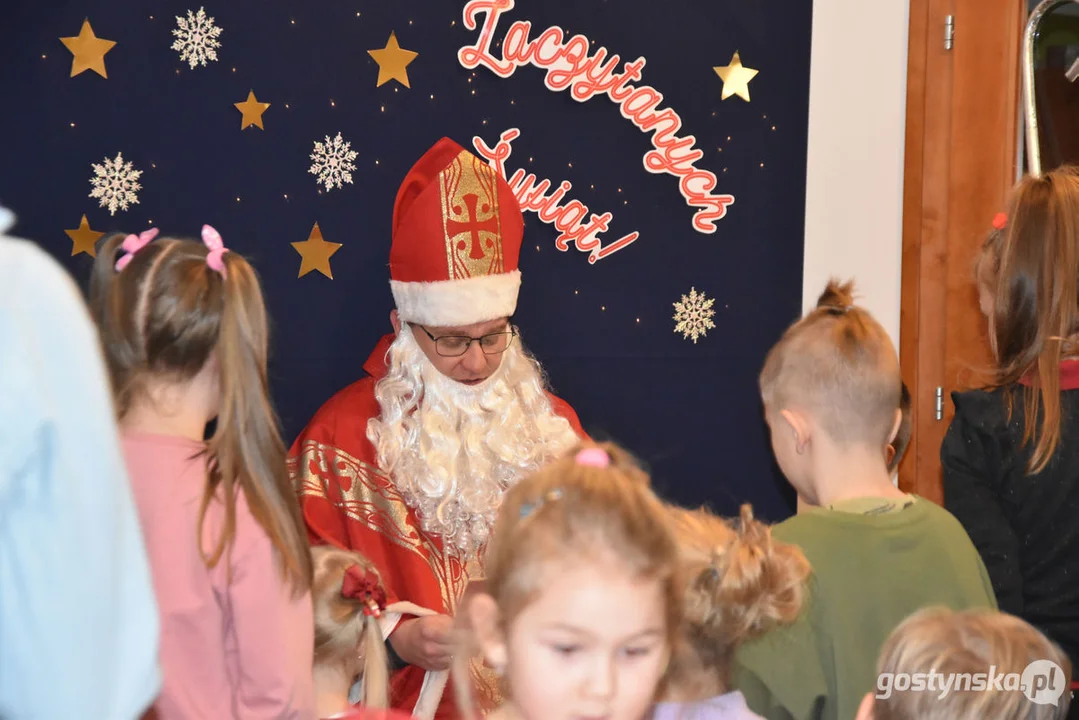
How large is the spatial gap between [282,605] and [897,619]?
118 centimetres

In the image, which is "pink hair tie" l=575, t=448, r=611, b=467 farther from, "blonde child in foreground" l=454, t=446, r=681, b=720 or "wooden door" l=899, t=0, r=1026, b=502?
"wooden door" l=899, t=0, r=1026, b=502

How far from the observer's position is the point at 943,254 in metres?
3.89

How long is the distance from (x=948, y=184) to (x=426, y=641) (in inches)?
90.9

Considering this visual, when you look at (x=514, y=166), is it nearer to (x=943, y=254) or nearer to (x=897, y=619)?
(x=943, y=254)

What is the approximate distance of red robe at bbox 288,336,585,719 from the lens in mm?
3100

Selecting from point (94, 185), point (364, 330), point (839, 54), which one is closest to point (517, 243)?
point (364, 330)

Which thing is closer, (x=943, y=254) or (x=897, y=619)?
(x=897, y=619)

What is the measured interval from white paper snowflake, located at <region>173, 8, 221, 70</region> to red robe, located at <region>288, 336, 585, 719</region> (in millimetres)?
1003

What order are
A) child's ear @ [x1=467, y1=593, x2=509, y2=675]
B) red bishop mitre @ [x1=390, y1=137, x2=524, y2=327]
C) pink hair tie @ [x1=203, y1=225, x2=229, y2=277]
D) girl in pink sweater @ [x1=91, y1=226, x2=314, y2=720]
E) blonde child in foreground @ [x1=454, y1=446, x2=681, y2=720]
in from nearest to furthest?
1. blonde child in foreground @ [x1=454, y1=446, x2=681, y2=720]
2. child's ear @ [x1=467, y1=593, x2=509, y2=675]
3. girl in pink sweater @ [x1=91, y1=226, x2=314, y2=720]
4. pink hair tie @ [x1=203, y1=225, x2=229, y2=277]
5. red bishop mitre @ [x1=390, y1=137, x2=524, y2=327]

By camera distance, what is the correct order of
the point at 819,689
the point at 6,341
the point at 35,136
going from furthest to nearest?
the point at 35,136
the point at 819,689
the point at 6,341

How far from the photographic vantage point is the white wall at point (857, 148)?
3916 millimetres

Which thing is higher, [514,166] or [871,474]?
[514,166]

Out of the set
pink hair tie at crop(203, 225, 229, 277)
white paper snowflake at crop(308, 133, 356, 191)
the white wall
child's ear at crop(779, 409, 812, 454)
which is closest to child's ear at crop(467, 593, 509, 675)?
pink hair tie at crop(203, 225, 229, 277)

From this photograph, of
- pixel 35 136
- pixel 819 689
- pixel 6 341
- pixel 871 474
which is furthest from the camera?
pixel 35 136
